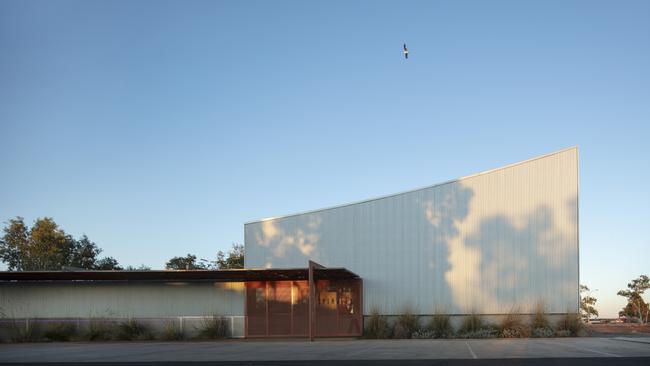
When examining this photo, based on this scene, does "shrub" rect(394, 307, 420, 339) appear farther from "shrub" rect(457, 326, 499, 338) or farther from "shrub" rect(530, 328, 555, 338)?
"shrub" rect(530, 328, 555, 338)

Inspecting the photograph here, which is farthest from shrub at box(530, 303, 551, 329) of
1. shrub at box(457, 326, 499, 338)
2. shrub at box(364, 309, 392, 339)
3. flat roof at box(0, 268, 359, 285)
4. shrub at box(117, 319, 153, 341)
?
shrub at box(117, 319, 153, 341)

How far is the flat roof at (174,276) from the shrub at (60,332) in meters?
2.36

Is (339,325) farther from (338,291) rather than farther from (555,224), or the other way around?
(555,224)

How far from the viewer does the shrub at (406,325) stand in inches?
1071

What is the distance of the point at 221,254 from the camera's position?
6259 centimetres

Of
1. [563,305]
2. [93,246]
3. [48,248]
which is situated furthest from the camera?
[93,246]

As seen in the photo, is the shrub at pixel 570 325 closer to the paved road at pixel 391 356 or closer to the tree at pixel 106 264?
the paved road at pixel 391 356

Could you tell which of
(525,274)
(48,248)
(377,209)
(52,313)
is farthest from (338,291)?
(48,248)

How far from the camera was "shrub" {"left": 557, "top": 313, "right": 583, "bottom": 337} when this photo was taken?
1058 inches

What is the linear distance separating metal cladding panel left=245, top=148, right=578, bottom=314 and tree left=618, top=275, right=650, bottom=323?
51.5 metres

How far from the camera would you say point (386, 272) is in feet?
98.3

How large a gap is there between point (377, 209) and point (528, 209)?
23.5 ft

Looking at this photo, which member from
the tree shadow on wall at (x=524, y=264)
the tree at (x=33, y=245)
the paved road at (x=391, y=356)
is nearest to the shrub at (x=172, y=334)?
the paved road at (x=391, y=356)

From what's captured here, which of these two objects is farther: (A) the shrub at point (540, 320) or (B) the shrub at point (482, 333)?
(A) the shrub at point (540, 320)
